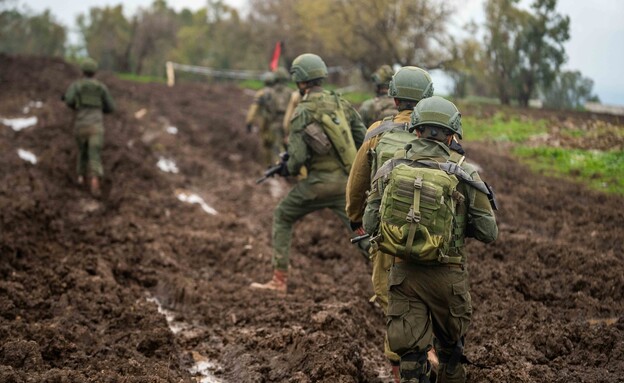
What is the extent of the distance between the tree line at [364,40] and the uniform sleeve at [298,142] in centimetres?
1699

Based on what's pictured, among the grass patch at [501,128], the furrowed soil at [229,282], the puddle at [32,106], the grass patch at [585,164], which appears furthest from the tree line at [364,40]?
the puddle at [32,106]

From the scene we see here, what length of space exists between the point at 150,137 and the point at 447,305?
12317mm

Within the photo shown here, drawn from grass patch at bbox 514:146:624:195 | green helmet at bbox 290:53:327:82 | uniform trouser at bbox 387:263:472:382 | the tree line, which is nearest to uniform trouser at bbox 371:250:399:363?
uniform trouser at bbox 387:263:472:382

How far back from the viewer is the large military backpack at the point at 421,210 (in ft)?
13.5

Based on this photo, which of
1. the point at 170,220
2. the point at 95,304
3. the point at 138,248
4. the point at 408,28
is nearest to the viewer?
the point at 95,304

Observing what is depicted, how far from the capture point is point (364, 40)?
34812mm

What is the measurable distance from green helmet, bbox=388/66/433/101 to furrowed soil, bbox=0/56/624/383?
1934mm

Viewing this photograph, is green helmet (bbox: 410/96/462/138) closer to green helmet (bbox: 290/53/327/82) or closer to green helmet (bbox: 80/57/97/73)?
A: green helmet (bbox: 290/53/327/82)

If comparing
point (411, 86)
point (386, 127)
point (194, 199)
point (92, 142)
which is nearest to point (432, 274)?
point (386, 127)

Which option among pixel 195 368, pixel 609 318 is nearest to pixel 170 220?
pixel 195 368

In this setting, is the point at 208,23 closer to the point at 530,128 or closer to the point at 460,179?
the point at 530,128

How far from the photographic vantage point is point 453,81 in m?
34.4

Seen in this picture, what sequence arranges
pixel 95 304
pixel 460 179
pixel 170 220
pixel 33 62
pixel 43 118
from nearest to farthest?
1. pixel 460 179
2. pixel 95 304
3. pixel 170 220
4. pixel 43 118
5. pixel 33 62

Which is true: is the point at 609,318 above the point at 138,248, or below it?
above
